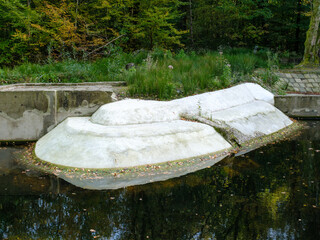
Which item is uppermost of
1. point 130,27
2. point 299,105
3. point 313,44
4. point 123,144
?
point 130,27

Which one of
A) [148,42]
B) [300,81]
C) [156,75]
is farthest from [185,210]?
[148,42]

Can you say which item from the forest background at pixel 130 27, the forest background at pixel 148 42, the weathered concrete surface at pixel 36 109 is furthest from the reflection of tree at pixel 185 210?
the forest background at pixel 130 27

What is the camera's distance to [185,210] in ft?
15.6

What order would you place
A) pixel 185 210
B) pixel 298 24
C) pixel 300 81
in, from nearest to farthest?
pixel 185 210, pixel 300 81, pixel 298 24

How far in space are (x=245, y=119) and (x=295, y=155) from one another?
6.16 ft

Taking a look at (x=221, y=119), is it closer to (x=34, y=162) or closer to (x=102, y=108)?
(x=102, y=108)

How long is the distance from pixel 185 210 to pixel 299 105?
7.93 m

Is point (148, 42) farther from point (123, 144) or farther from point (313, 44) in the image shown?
point (123, 144)

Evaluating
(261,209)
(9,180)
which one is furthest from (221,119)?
(9,180)

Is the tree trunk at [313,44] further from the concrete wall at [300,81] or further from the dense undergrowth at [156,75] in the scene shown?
the dense undergrowth at [156,75]

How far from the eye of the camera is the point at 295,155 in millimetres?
7418

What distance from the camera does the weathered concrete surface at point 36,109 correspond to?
8.11 meters

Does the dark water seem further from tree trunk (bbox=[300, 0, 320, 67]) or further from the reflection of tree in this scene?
tree trunk (bbox=[300, 0, 320, 67])

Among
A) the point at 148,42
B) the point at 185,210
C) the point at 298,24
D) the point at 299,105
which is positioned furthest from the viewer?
the point at 298,24
